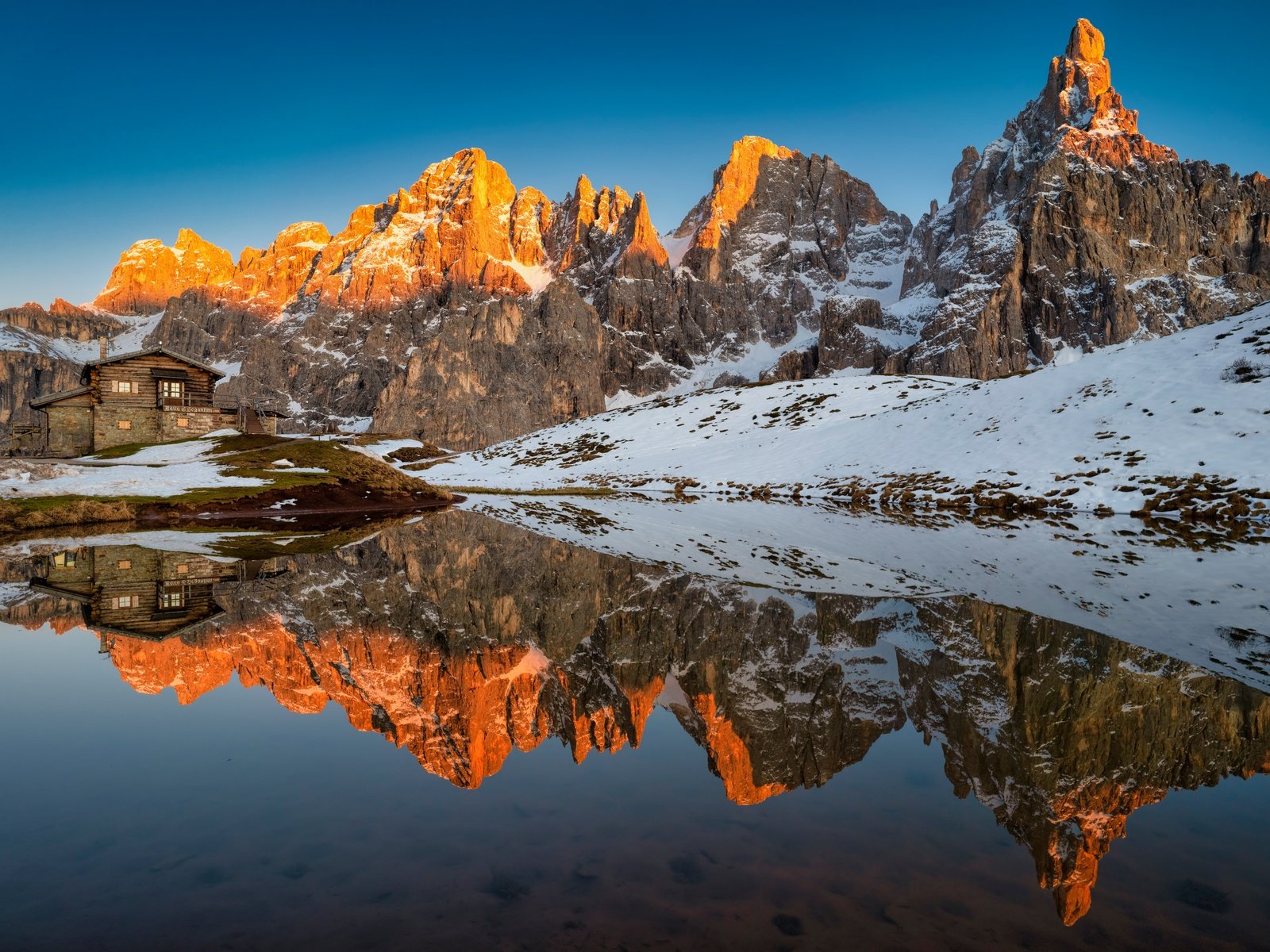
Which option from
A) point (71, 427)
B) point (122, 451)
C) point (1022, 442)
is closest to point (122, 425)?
point (71, 427)

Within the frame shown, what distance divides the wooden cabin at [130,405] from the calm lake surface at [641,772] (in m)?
56.0

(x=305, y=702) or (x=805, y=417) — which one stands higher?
(x=805, y=417)

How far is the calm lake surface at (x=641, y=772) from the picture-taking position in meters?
4.21

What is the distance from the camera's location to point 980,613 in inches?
460

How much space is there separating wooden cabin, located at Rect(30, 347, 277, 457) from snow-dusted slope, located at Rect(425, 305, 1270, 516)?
24.9 meters

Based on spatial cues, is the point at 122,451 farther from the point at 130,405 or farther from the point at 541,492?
the point at 541,492

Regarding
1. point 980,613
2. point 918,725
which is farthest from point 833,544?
point 918,725

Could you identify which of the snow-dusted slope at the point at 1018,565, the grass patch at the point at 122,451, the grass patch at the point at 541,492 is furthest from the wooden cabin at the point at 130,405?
the snow-dusted slope at the point at 1018,565

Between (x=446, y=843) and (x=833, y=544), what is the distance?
60.6ft

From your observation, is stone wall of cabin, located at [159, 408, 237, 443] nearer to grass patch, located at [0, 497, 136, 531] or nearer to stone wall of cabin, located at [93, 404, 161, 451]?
stone wall of cabin, located at [93, 404, 161, 451]

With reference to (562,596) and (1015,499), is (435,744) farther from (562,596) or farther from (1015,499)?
(1015,499)

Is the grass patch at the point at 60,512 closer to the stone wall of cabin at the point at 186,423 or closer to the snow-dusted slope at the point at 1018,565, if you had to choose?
the snow-dusted slope at the point at 1018,565

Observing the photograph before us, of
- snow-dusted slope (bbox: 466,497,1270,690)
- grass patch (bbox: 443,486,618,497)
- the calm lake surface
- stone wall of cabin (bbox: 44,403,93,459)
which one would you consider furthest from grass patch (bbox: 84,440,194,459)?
the calm lake surface

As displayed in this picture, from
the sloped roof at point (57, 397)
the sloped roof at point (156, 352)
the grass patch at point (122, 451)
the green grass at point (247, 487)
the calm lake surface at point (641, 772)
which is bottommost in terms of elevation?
the calm lake surface at point (641, 772)
